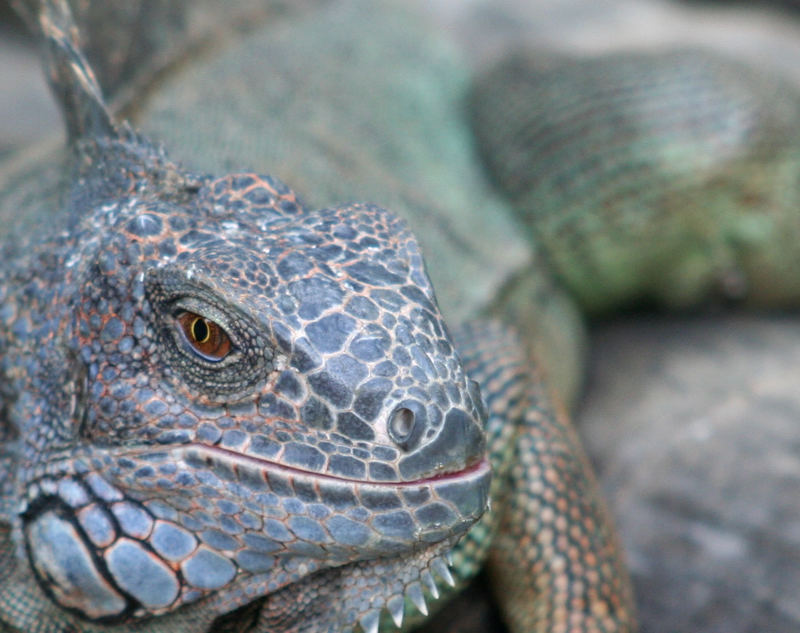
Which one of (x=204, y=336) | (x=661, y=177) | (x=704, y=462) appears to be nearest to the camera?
(x=204, y=336)

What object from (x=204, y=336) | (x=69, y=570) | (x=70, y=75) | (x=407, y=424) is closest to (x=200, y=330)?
(x=204, y=336)

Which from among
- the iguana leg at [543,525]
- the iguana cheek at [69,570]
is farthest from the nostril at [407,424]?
the iguana leg at [543,525]

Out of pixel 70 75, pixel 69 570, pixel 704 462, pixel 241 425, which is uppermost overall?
pixel 70 75

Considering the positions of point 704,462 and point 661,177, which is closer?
point 704,462

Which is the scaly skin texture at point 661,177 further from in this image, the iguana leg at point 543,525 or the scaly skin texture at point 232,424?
the scaly skin texture at point 232,424

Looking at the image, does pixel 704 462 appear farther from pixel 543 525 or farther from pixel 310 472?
pixel 310 472

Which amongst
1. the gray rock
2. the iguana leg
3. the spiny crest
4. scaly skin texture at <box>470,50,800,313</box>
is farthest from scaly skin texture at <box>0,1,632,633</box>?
scaly skin texture at <box>470,50,800,313</box>

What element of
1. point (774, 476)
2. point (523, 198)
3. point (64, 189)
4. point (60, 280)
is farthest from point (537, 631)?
point (523, 198)

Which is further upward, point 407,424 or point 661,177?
point 407,424
